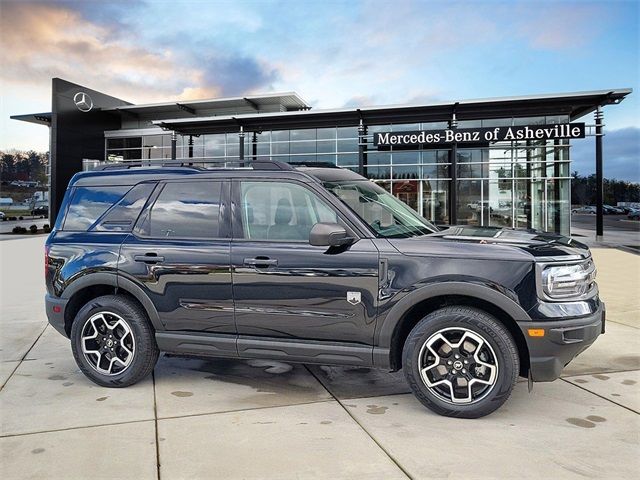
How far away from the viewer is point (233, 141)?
29.5 meters

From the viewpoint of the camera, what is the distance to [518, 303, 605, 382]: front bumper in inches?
143

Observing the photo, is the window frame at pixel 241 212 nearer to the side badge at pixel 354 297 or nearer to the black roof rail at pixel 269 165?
the black roof rail at pixel 269 165

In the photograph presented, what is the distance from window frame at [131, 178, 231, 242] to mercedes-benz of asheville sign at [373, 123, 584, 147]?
780 inches

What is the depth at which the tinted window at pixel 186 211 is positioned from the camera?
4512mm

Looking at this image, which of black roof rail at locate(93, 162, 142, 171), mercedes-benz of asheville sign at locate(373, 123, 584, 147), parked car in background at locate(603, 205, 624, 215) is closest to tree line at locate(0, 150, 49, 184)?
mercedes-benz of asheville sign at locate(373, 123, 584, 147)

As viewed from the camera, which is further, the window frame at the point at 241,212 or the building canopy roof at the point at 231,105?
the building canopy roof at the point at 231,105

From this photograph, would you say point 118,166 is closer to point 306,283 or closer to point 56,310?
point 56,310

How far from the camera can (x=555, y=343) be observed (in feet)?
12.0

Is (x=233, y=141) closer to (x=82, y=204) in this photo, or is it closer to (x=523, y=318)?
(x=82, y=204)

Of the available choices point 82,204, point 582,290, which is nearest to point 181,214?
point 82,204

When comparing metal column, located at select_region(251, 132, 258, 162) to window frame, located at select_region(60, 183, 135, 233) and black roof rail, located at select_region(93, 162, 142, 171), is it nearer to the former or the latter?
black roof rail, located at select_region(93, 162, 142, 171)

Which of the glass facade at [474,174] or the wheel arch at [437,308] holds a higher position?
the glass facade at [474,174]

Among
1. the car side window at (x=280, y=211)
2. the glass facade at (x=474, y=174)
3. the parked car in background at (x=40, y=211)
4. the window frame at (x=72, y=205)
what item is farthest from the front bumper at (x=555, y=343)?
the parked car in background at (x=40, y=211)

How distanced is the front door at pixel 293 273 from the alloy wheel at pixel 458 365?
1.55 ft
